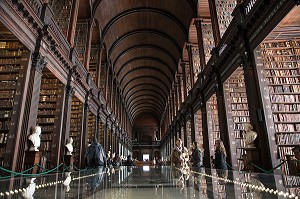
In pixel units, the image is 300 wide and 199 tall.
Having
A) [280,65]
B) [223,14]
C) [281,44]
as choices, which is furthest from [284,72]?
[223,14]

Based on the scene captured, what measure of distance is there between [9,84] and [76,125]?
4419 millimetres

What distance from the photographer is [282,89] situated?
612 cm

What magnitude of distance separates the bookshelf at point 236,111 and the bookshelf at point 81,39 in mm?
7017

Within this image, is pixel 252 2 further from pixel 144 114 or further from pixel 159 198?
pixel 144 114

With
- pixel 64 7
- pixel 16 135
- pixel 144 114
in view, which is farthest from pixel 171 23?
pixel 144 114

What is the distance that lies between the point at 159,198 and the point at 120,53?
19.0 meters

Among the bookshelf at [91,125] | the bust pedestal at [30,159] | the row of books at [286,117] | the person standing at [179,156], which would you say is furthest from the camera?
the bookshelf at [91,125]

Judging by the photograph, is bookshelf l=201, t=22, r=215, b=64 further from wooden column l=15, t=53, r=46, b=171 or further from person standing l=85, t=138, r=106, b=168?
wooden column l=15, t=53, r=46, b=171

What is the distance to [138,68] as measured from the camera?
2512 cm

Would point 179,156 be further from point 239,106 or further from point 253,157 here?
point 253,157

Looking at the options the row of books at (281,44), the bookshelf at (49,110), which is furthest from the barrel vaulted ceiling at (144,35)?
the row of books at (281,44)

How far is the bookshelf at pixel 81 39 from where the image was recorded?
11105mm

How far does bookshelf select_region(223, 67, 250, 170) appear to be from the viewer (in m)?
7.50

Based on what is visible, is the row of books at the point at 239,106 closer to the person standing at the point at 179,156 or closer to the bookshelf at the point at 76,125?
the person standing at the point at 179,156
